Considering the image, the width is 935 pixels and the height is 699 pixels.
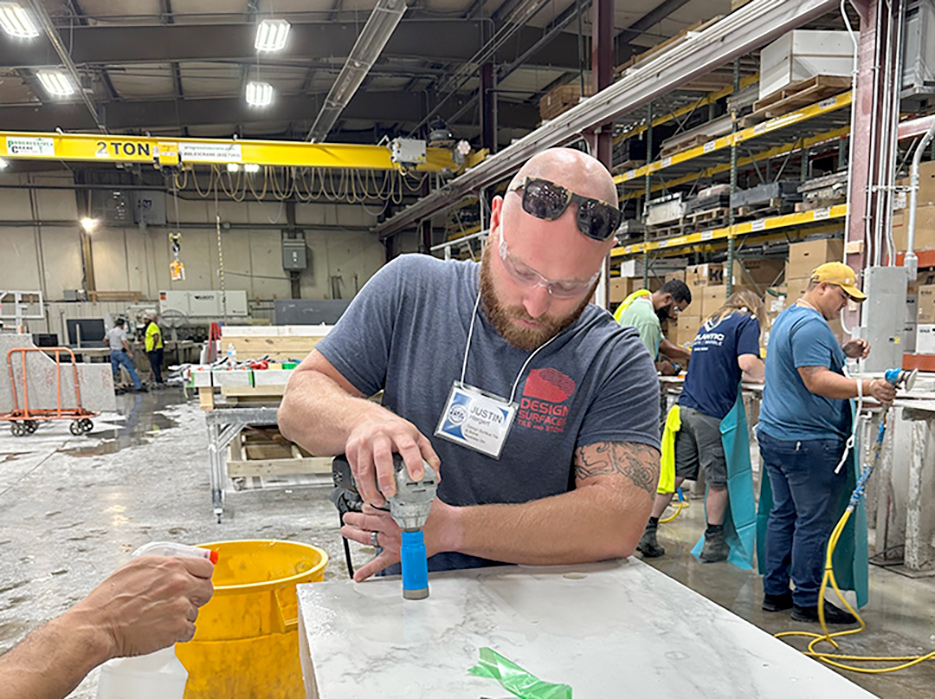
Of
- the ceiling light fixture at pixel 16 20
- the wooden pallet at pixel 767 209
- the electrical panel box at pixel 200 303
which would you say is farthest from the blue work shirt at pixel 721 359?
the electrical panel box at pixel 200 303

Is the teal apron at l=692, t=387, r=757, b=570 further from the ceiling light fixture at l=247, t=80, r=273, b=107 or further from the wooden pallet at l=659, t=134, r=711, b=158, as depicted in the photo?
the ceiling light fixture at l=247, t=80, r=273, b=107

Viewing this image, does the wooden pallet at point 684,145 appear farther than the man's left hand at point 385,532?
Yes

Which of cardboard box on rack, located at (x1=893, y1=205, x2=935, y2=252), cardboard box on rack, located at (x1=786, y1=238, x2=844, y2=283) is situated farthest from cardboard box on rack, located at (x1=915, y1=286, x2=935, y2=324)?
cardboard box on rack, located at (x1=786, y1=238, x2=844, y2=283)

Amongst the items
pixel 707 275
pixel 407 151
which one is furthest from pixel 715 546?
A: pixel 407 151

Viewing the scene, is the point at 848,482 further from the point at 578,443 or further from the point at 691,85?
the point at 691,85

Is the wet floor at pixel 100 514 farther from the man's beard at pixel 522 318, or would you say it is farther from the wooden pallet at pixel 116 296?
the wooden pallet at pixel 116 296

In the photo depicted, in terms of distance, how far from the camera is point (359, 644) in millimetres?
812

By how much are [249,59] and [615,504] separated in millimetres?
8084

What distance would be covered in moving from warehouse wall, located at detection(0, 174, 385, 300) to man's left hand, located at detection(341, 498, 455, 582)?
13.9m

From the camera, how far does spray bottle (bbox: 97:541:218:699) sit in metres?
1.07

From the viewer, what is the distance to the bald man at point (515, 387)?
1.09 metres

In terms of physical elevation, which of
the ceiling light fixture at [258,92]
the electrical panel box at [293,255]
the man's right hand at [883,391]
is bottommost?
the man's right hand at [883,391]

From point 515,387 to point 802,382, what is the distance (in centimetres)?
206

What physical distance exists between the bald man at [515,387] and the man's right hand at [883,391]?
1812 millimetres
